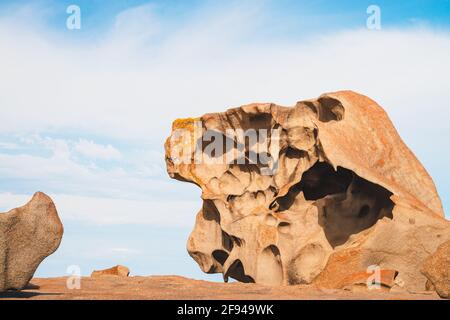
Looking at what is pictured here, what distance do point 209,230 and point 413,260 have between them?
8706mm

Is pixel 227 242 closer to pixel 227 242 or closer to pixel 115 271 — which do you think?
pixel 227 242

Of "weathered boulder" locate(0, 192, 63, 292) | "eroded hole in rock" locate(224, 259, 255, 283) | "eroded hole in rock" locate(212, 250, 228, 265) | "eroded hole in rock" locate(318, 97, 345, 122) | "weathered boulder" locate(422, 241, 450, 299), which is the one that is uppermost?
"eroded hole in rock" locate(318, 97, 345, 122)

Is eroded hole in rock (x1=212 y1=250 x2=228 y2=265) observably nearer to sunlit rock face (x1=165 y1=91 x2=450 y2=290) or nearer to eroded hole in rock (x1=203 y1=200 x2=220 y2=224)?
sunlit rock face (x1=165 y1=91 x2=450 y2=290)

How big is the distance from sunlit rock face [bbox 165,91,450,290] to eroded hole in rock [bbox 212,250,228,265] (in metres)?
0.04

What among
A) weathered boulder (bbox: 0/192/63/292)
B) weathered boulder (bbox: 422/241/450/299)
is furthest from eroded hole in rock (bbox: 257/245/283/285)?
weathered boulder (bbox: 0/192/63/292)

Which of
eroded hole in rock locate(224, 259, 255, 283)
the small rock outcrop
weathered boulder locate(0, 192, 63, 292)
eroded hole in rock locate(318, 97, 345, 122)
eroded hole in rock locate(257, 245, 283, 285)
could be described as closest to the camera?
weathered boulder locate(0, 192, 63, 292)

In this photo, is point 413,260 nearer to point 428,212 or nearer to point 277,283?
point 428,212

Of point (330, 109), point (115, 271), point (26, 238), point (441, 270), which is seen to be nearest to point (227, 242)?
point (115, 271)

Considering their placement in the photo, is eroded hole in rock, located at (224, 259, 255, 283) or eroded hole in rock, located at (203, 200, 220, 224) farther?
eroded hole in rock, located at (203, 200, 220, 224)

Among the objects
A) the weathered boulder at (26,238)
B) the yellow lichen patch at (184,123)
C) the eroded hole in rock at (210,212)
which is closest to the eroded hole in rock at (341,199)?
Answer: the eroded hole in rock at (210,212)

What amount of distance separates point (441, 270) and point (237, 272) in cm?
1173

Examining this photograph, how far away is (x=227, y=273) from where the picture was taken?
24922 mm

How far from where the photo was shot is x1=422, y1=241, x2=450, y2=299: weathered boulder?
13.9m

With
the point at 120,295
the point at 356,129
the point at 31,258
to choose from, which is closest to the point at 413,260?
the point at 356,129
